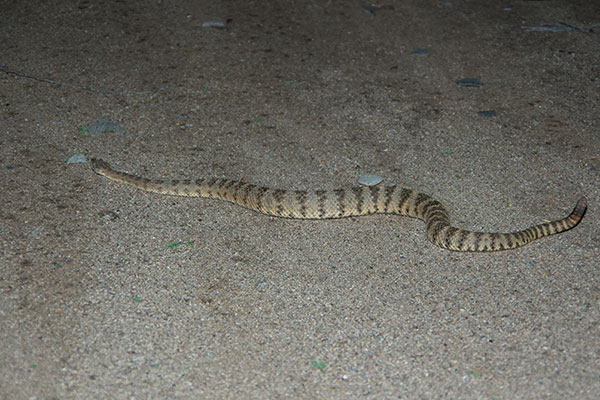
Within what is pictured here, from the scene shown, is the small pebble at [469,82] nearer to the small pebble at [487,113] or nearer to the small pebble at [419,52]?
the small pebble at [487,113]

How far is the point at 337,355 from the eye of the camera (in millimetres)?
5676

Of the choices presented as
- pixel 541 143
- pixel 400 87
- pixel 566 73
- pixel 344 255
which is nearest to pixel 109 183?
pixel 344 255

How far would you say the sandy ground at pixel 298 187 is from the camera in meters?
5.55

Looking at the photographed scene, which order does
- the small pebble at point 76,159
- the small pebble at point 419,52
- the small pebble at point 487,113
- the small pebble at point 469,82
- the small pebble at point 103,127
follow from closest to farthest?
the small pebble at point 76,159, the small pebble at point 103,127, the small pebble at point 487,113, the small pebble at point 469,82, the small pebble at point 419,52

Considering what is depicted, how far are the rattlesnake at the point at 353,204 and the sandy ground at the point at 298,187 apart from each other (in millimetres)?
164

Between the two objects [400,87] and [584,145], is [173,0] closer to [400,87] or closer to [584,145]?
[400,87]

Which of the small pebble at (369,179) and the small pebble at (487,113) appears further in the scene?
the small pebble at (487,113)

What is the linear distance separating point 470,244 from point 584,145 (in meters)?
3.44

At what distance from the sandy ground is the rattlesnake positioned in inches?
6.5

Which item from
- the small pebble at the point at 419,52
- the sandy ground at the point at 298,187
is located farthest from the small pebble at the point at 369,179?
the small pebble at the point at 419,52

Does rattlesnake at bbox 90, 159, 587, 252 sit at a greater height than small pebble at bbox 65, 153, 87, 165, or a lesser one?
greater

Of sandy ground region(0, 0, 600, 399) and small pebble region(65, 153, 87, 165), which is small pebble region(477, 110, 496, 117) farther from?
small pebble region(65, 153, 87, 165)

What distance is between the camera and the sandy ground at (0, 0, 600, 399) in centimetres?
555

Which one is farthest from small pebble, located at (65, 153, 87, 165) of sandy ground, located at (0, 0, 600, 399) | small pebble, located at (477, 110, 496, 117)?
small pebble, located at (477, 110, 496, 117)
